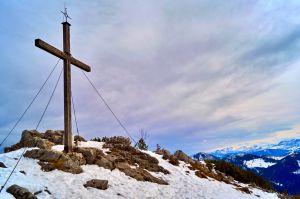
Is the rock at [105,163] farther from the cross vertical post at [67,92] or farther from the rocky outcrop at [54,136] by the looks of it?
the rocky outcrop at [54,136]

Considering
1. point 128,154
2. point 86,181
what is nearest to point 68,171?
point 86,181

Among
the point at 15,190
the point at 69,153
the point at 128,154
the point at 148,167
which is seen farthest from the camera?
the point at 128,154

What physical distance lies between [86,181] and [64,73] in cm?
Answer: 861

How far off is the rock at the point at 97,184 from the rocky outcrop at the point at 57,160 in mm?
1700

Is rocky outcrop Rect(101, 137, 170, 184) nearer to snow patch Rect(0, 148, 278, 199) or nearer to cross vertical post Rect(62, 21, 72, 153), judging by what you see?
snow patch Rect(0, 148, 278, 199)

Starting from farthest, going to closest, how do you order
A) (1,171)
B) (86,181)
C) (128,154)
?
(128,154), (86,181), (1,171)

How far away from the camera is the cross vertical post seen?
22.9m

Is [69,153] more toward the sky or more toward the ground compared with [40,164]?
more toward the sky

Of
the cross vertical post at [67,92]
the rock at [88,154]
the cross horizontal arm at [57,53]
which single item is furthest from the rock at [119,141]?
the cross vertical post at [67,92]

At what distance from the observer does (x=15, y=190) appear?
15.4m

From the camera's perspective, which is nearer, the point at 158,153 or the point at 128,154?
the point at 128,154

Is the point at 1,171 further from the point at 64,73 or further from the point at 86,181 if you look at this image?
the point at 64,73

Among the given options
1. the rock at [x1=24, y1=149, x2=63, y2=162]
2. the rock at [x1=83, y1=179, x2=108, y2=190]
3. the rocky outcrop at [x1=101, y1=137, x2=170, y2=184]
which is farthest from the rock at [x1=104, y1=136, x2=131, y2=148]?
the rock at [x1=83, y1=179, x2=108, y2=190]

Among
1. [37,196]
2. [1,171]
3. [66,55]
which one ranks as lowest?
[37,196]
